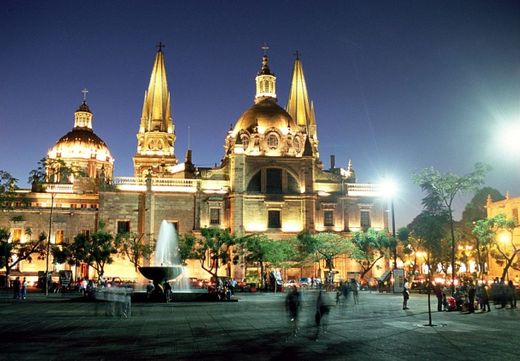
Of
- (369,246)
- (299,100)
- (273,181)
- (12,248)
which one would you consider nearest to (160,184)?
(273,181)

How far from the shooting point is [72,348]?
12883mm

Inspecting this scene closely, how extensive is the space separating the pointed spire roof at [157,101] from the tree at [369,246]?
1347 inches

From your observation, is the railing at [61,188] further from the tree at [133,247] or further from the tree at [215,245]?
the tree at [215,245]

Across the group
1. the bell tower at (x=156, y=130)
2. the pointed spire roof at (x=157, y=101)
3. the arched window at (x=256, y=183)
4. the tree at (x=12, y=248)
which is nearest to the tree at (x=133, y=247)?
the tree at (x=12, y=248)

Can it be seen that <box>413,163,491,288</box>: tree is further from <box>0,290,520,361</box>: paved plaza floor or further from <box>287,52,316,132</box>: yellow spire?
<box>287,52,316,132</box>: yellow spire

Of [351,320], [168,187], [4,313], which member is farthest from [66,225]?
[351,320]

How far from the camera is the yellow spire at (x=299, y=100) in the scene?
7906 cm

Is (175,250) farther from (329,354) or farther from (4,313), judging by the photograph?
(329,354)

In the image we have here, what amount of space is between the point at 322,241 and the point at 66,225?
26.9 m

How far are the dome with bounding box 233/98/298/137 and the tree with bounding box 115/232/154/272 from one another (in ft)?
60.1

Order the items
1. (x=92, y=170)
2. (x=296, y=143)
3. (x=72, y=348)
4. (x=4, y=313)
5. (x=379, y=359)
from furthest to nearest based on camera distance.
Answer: (x=92, y=170) < (x=296, y=143) < (x=4, y=313) < (x=72, y=348) < (x=379, y=359)

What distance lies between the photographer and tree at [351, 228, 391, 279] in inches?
2183

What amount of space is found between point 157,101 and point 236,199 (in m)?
24.2

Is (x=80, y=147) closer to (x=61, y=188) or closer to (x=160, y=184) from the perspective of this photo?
(x=61, y=188)
